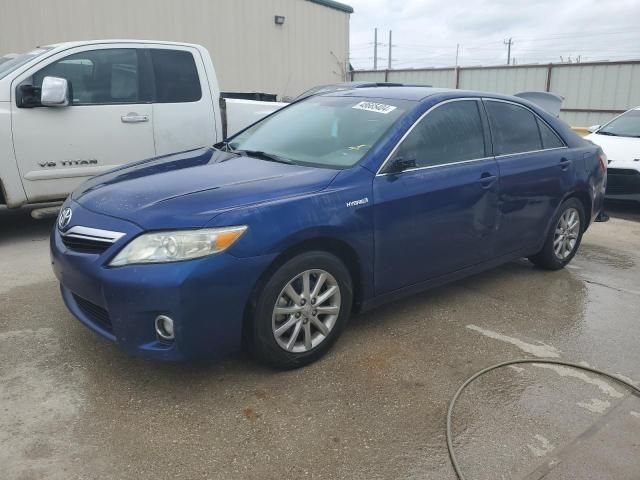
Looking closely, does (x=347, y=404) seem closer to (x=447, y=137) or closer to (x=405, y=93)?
(x=447, y=137)

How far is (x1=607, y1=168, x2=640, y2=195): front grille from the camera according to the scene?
25.4 ft

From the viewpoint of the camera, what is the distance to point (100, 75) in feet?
18.4

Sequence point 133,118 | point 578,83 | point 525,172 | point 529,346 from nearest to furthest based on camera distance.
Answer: point 529,346
point 525,172
point 133,118
point 578,83

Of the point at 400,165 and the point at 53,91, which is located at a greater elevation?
the point at 53,91

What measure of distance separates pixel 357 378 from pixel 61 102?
3883 mm

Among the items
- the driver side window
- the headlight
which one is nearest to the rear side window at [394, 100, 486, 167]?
the headlight

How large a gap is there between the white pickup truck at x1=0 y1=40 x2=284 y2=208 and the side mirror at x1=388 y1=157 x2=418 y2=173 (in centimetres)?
332

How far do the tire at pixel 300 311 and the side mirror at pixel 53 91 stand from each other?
3415mm

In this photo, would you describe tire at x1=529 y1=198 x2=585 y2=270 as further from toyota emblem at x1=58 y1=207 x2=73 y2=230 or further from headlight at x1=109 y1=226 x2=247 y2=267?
toyota emblem at x1=58 y1=207 x2=73 y2=230

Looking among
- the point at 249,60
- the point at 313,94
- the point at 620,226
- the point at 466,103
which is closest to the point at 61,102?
the point at 313,94

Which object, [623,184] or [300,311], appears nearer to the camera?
[300,311]

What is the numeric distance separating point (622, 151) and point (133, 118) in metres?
6.70

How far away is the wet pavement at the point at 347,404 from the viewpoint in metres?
2.46

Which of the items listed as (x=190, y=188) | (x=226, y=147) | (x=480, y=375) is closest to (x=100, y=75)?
(x=226, y=147)
